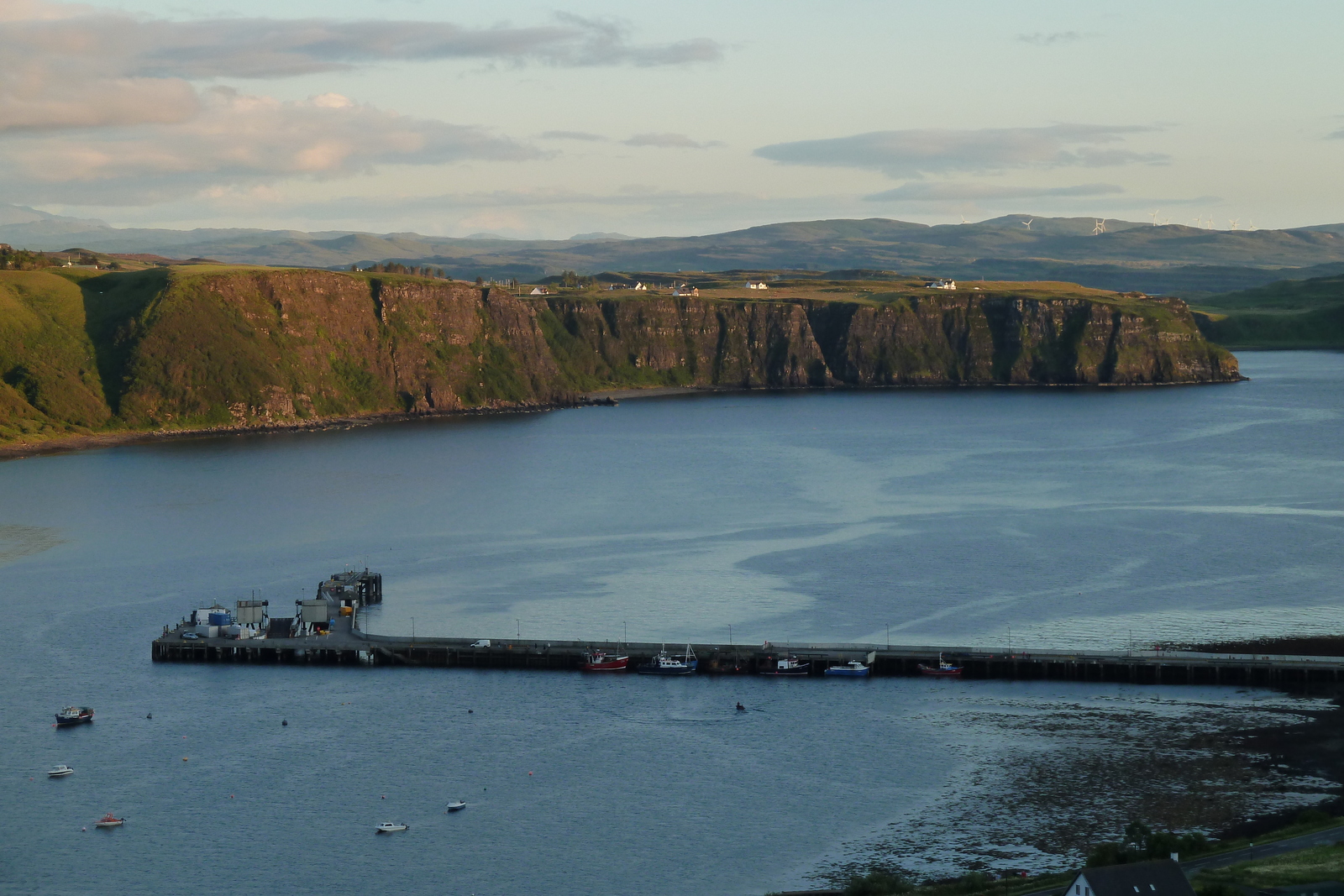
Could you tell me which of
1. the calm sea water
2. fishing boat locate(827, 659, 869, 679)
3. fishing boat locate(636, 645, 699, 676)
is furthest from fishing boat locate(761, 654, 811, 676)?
fishing boat locate(636, 645, 699, 676)

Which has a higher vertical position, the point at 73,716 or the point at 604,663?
the point at 604,663

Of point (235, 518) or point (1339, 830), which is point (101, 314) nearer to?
point (235, 518)

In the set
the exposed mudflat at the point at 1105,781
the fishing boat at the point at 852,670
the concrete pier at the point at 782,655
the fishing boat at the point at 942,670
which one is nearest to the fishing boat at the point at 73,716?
the concrete pier at the point at 782,655

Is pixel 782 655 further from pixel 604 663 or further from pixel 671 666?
pixel 604 663

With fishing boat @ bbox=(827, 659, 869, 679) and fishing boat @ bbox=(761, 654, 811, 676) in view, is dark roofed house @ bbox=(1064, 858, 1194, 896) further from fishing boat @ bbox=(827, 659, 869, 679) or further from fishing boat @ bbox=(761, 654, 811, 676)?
fishing boat @ bbox=(761, 654, 811, 676)

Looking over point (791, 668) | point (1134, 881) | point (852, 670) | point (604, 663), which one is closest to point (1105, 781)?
point (852, 670)

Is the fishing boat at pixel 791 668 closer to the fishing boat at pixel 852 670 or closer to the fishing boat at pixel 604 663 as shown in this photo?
the fishing boat at pixel 852 670
